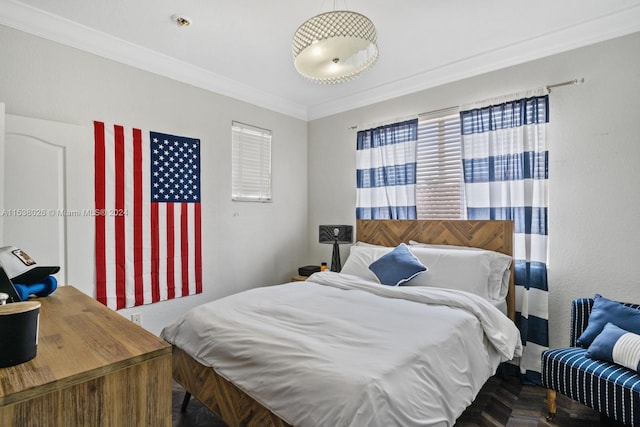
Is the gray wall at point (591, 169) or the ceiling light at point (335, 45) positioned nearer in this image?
the ceiling light at point (335, 45)

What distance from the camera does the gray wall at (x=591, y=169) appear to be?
2.35 meters

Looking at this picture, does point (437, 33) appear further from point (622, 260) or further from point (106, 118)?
point (106, 118)

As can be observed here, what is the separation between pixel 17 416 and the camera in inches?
25.8

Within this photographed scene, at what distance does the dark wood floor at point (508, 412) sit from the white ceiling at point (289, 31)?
8.82 feet

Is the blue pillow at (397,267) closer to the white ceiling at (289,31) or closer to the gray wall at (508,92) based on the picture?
the gray wall at (508,92)

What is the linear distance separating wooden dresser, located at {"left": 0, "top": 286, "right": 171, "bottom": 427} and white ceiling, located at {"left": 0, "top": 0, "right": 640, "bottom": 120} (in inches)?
86.8

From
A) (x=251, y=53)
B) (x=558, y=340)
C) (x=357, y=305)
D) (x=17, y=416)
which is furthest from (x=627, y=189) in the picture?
(x=17, y=416)

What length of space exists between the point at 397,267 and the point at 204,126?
2.36 meters

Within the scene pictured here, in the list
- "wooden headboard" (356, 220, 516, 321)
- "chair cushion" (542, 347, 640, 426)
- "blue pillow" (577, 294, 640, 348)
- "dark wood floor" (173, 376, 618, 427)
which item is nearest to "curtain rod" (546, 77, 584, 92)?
"wooden headboard" (356, 220, 516, 321)

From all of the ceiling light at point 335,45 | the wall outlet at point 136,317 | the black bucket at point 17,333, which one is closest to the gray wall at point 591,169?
the ceiling light at point 335,45

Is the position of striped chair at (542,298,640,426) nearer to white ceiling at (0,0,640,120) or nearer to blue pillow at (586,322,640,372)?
blue pillow at (586,322,640,372)

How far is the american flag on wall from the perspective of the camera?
266 cm

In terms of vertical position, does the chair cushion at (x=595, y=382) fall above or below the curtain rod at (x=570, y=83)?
below

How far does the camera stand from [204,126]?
11.0 feet
